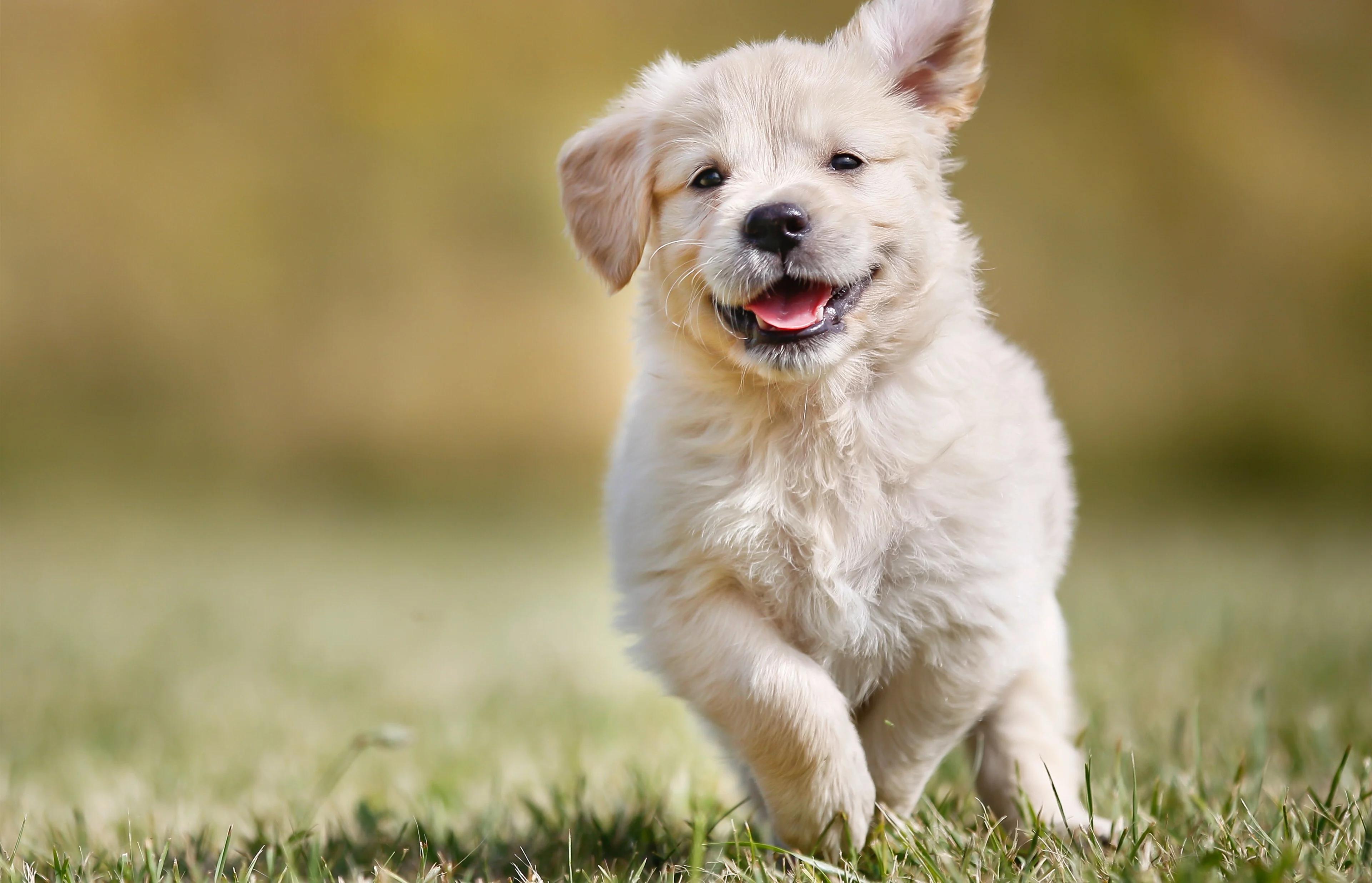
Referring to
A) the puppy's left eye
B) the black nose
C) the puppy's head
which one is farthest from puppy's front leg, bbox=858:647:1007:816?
the puppy's left eye

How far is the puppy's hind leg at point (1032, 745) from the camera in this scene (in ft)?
8.00

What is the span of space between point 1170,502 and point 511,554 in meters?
4.09

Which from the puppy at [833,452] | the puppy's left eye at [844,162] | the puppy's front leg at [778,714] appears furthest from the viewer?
the puppy's left eye at [844,162]

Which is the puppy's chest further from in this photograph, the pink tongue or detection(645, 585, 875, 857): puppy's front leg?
the pink tongue

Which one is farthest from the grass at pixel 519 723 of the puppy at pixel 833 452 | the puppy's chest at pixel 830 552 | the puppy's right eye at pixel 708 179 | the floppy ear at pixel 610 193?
the puppy's right eye at pixel 708 179

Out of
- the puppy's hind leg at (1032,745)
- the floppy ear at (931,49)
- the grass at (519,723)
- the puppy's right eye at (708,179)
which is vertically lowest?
the grass at (519,723)

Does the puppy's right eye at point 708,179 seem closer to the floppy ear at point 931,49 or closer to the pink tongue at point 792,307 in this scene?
the pink tongue at point 792,307

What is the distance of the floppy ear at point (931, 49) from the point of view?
2.55 meters

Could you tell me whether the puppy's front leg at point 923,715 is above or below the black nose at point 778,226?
below

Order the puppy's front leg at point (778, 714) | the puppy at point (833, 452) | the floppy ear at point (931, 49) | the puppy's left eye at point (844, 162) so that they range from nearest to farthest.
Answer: the puppy's front leg at point (778, 714) < the puppy at point (833, 452) < the puppy's left eye at point (844, 162) < the floppy ear at point (931, 49)

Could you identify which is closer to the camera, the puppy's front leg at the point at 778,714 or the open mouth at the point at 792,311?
the puppy's front leg at the point at 778,714

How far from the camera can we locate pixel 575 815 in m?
2.48

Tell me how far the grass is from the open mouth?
0.86m

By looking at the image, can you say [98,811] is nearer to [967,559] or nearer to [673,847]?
[673,847]
